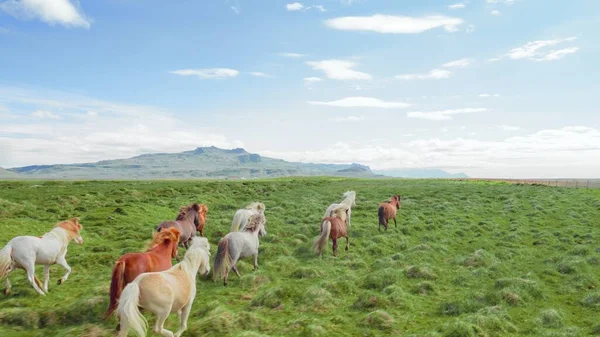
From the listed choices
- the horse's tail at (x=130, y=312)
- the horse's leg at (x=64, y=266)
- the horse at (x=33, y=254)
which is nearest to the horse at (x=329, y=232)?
the horse's leg at (x=64, y=266)

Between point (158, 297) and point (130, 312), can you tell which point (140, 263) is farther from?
point (130, 312)

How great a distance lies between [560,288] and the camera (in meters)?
11.9

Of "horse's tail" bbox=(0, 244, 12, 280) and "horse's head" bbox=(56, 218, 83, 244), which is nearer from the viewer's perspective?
A: "horse's tail" bbox=(0, 244, 12, 280)

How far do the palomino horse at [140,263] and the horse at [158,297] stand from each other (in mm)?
938

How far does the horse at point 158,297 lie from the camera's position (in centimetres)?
640

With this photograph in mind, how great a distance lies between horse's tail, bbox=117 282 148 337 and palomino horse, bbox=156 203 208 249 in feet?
25.3

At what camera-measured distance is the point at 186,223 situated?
15383 mm

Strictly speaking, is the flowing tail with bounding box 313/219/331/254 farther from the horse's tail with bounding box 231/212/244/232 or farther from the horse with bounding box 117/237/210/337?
the horse with bounding box 117/237/210/337

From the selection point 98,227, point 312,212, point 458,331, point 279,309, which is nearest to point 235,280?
point 279,309

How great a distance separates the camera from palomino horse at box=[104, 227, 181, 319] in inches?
311

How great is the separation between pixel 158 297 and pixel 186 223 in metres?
8.85

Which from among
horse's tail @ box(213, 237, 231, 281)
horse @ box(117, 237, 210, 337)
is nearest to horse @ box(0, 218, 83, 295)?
horse's tail @ box(213, 237, 231, 281)

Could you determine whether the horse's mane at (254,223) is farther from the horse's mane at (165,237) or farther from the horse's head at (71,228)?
the horse's head at (71,228)

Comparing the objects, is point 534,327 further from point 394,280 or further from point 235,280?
point 235,280
